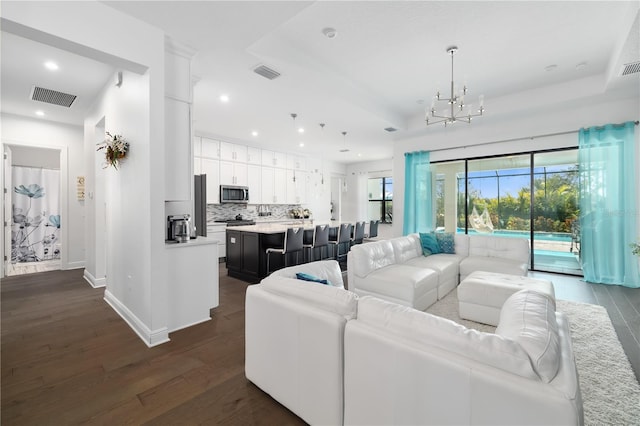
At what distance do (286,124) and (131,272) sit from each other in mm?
4005

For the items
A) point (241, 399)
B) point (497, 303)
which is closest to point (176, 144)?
point (241, 399)

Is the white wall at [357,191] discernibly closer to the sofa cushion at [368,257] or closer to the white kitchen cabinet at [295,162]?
the white kitchen cabinet at [295,162]

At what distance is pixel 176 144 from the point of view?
3053 mm

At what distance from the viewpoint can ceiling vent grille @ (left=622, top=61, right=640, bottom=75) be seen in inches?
133

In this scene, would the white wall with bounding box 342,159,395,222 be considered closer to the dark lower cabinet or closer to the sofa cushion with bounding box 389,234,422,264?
the sofa cushion with bounding box 389,234,422,264

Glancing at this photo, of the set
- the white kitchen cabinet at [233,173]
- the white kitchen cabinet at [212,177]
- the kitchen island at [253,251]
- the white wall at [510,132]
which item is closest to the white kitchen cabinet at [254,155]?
the white kitchen cabinet at [233,173]

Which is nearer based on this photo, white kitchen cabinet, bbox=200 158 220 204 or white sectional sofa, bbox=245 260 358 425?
white sectional sofa, bbox=245 260 358 425

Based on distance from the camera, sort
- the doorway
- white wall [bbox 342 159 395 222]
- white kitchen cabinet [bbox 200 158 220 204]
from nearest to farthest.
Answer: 1. the doorway
2. white kitchen cabinet [bbox 200 158 220 204]
3. white wall [bbox 342 159 395 222]

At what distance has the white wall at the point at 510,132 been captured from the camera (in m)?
4.61

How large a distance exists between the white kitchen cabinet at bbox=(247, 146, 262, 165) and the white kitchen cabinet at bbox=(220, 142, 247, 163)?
121mm

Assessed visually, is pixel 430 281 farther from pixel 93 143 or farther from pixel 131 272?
pixel 93 143

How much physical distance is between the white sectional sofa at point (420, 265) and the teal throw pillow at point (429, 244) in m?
0.07

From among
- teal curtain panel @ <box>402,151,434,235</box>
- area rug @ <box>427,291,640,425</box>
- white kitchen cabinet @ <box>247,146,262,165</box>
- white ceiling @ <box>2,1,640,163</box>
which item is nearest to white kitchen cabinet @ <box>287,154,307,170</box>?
white kitchen cabinet @ <box>247,146,262,165</box>

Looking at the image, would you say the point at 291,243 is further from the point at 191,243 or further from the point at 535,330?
the point at 535,330
